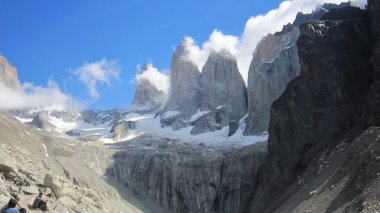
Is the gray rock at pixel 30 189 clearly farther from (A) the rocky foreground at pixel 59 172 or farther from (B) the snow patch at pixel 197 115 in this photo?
(B) the snow patch at pixel 197 115

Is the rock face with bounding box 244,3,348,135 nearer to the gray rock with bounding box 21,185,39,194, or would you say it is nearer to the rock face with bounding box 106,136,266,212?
the rock face with bounding box 106,136,266,212

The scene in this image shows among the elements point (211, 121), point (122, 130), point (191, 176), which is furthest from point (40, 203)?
point (122, 130)

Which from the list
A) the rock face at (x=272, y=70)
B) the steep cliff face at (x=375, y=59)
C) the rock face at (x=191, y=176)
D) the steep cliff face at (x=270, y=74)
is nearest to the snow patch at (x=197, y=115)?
the rock face at (x=272, y=70)

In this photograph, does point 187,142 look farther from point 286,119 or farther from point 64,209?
point 64,209

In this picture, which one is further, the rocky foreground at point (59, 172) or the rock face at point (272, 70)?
the rock face at point (272, 70)

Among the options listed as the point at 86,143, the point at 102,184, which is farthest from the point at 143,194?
the point at 86,143

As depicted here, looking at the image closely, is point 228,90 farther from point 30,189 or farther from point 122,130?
point 30,189

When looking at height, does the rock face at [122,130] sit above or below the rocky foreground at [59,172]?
above
